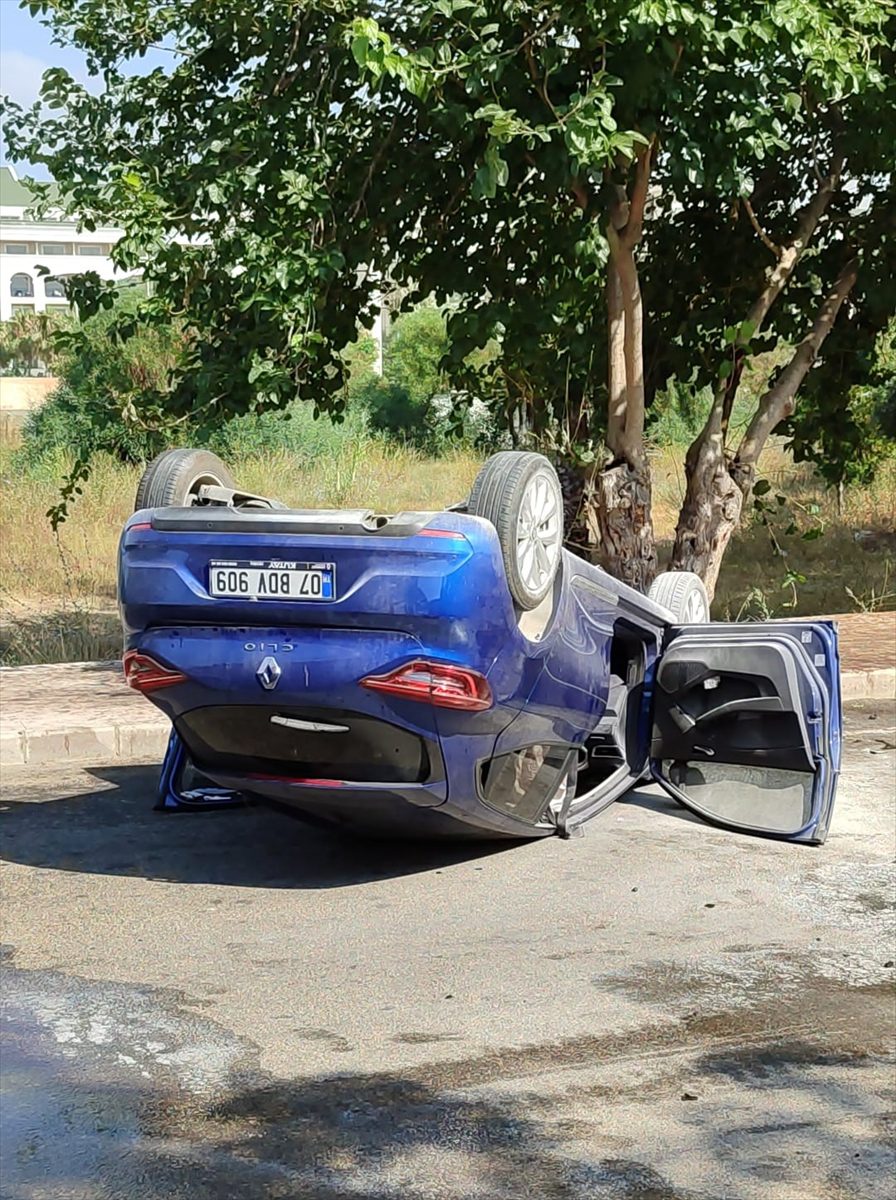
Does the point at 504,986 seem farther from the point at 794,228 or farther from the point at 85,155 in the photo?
the point at 794,228

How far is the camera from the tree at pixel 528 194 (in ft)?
33.3

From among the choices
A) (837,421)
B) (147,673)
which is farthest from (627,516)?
(147,673)

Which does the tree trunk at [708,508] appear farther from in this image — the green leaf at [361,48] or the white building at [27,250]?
the white building at [27,250]

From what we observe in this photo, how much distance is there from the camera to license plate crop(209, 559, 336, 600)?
219 inches

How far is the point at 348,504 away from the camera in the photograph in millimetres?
24125

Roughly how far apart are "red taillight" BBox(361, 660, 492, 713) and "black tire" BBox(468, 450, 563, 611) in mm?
406

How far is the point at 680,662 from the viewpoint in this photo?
23.6 ft

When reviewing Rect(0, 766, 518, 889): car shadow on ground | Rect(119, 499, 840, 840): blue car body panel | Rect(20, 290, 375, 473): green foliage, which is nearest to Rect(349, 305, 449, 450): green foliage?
Rect(20, 290, 375, 473): green foliage

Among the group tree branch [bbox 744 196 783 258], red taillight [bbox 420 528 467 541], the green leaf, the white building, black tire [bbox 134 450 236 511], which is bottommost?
red taillight [bbox 420 528 467 541]

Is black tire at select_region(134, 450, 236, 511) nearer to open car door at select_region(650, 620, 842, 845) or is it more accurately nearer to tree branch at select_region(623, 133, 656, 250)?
open car door at select_region(650, 620, 842, 845)

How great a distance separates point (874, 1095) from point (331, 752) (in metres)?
2.38

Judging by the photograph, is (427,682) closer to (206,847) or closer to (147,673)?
(147,673)

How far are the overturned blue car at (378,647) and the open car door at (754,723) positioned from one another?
588 mm

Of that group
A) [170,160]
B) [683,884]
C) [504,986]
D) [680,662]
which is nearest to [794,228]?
[170,160]
